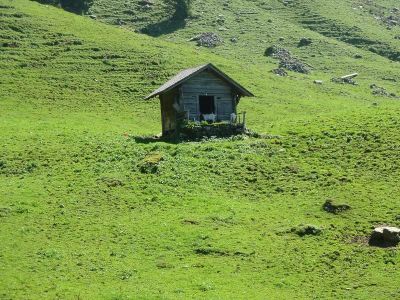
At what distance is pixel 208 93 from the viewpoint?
196 ft

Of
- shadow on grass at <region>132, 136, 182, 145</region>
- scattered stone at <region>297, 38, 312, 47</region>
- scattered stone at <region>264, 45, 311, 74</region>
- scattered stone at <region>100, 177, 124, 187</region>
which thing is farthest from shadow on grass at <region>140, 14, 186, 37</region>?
scattered stone at <region>100, 177, 124, 187</region>

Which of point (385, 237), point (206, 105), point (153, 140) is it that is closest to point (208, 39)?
point (206, 105)

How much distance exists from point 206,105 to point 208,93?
154 centimetres

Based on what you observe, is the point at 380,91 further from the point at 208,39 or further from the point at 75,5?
the point at 75,5

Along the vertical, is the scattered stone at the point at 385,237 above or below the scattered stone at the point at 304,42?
above

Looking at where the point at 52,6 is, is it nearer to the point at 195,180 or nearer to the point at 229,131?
the point at 229,131

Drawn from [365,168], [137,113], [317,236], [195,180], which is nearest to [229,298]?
[317,236]

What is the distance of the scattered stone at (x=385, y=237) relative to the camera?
34750 mm

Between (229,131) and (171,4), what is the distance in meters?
82.1

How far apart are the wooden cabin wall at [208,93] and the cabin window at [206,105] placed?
0.46m

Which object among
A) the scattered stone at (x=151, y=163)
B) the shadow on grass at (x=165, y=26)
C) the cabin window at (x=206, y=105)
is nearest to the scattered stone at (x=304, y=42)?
the shadow on grass at (x=165, y=26)

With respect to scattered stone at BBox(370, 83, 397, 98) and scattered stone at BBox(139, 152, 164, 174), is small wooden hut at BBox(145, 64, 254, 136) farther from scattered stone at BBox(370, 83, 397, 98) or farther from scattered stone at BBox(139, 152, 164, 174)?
scattered stone at BBox(370, 83, 397, 98)

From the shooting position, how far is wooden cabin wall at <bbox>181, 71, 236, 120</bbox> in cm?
5922

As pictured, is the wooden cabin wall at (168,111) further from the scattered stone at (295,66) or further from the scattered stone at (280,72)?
the scattered stone at (295,66)
